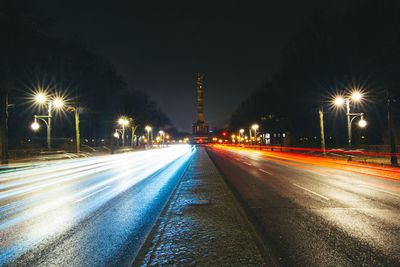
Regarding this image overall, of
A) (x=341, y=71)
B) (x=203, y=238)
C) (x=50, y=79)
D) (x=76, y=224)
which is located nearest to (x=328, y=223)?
(x=203, y=238)

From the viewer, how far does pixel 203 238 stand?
5.56 m

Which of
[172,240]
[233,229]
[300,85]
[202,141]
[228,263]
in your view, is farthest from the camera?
[202,141]

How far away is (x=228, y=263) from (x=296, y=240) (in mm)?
1880

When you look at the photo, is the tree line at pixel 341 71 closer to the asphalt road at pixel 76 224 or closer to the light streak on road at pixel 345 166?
the light streak on road at pixel 345 166

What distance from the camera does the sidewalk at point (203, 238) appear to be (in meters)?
4.52

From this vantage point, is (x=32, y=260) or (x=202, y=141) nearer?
(x=32, y=260)

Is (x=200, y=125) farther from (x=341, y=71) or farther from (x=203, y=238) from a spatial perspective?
(x=203, y=238)

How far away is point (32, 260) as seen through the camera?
4715 mm

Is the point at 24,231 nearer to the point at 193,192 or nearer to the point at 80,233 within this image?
the point at 80,233

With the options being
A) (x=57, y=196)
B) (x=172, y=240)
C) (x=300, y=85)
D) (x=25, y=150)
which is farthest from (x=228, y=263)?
(x=300, y=85)

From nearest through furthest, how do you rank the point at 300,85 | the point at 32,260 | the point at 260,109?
the point at 32,260 < the point at 300,85 < the point at 260,109

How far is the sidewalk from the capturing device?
4.52m

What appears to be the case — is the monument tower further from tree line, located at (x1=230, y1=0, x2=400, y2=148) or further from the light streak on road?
the light streak on road

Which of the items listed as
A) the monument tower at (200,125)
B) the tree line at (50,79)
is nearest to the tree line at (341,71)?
the tree line at (50,79)
